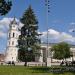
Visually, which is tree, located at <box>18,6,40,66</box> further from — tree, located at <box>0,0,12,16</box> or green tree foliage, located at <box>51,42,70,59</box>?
green tree foliage, located at <box>51,42,70,59</box>

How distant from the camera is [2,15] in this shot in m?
35.3

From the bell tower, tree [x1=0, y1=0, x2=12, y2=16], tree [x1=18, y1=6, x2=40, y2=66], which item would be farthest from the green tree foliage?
tree [x1=0, y1=0, x2=12, y2=16]

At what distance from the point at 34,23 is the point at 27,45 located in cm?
692

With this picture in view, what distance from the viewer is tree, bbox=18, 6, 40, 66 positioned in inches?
3319

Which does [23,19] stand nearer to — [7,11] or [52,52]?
[7,11]

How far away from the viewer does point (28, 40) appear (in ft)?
282

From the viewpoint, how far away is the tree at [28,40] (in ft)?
277

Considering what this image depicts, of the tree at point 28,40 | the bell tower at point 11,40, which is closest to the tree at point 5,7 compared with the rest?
the tree at point 28,40

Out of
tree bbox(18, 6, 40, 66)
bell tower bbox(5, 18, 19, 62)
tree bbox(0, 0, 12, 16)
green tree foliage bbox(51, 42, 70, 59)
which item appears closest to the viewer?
tree bbox(0, 0, 12, 16)

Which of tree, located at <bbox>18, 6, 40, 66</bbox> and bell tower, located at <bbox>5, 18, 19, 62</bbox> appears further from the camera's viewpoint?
bell tower, located at <bbox>5, 18, 19, 62</bbox>

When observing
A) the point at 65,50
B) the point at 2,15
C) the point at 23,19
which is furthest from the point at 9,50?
the point at 2,15

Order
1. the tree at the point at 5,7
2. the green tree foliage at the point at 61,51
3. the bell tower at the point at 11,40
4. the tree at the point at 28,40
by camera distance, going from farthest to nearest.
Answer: the bell tower at the point at 11,40, the green tree foliage at the point at 61,51, the tree at the point at 28,40, the tree at the point at 5,7

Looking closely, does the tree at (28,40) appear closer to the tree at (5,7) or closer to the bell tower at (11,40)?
the tree at (5,7)

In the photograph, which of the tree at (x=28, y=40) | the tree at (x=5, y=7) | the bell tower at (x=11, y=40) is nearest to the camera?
the tree at (x=5, y=7)
